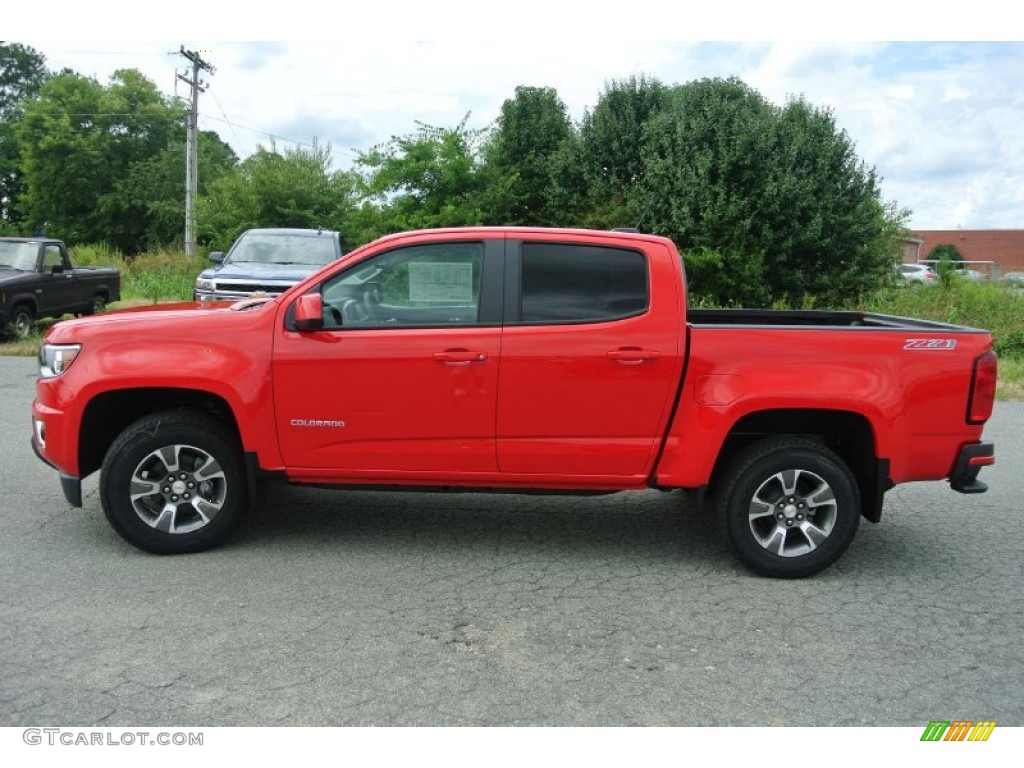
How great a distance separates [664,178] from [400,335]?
58.4 feet

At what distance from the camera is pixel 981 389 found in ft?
16.1

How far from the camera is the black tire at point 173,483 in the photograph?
199 inches

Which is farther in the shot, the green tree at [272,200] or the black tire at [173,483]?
the green tree at [272,200]

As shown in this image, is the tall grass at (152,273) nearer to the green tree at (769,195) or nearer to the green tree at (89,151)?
the green tree at (769,195)

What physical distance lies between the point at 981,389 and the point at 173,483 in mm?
4433

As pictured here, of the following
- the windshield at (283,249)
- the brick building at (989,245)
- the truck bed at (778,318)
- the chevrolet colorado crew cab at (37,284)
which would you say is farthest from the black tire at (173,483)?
the brick building at (989,245)

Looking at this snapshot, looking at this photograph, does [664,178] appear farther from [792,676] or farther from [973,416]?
[792,676]

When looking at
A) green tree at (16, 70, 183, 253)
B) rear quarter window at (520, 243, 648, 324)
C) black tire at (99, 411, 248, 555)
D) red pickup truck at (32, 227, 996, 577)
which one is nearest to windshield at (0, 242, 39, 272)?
red pickup truck at (32, 227, 996, 577)
